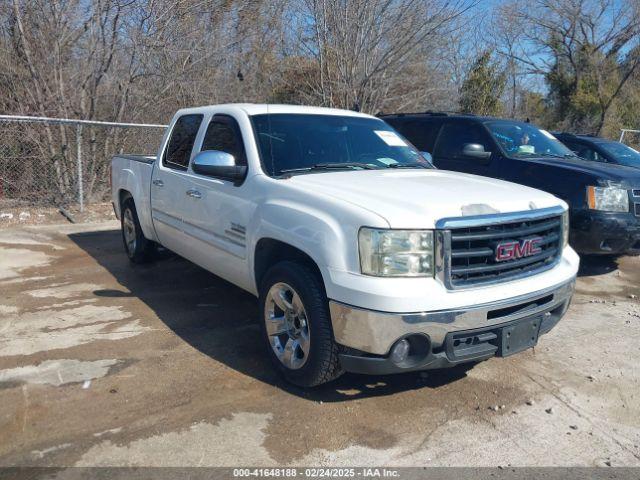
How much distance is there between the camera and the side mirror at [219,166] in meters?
4.10

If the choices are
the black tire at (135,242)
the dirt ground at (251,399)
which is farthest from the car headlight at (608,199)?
the black tire at (135,242)

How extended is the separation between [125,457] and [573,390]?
9.54ft

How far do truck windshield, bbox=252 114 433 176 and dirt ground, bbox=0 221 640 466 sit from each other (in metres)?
1.49

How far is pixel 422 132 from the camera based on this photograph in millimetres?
7953

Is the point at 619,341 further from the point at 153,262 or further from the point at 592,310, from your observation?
the point at 153,262

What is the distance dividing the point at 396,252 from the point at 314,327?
2.28 feet

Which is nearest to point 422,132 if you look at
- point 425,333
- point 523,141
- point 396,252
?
point 523,141

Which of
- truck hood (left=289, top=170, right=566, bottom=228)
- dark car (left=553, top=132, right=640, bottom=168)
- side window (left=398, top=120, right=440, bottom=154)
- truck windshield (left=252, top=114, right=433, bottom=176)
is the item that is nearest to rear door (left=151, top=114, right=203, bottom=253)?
truck windshield (left=252, top=114, right=433, bottom=176)

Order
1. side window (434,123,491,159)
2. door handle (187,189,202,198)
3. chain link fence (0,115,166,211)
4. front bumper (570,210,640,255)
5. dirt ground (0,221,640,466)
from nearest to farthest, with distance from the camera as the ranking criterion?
dirt ground (0,221,640,466), door handle (187,189,202,198), front bumper (570,210,640,255), side window (434,123,491,159), chain link fence (0,115,166,211)

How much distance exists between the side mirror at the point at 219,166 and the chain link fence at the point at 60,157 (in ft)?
19.9

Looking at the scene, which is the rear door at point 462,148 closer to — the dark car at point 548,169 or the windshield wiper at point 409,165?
the dark car at point 548,169

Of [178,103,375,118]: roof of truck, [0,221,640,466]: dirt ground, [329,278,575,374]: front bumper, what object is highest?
[178,103,375,118]: roof of truck

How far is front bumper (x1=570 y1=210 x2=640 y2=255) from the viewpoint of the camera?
19.9 feet

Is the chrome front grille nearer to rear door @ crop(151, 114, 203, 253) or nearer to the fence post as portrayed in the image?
rear door @ crop(151, 114, 203, 253)
